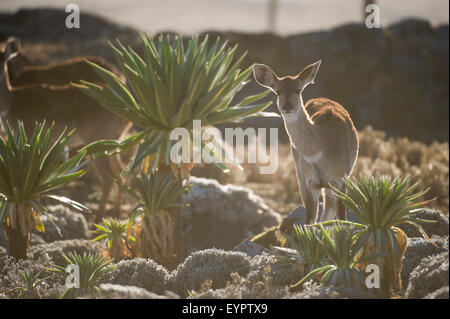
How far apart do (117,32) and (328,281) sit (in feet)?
178

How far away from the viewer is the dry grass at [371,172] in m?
13.9

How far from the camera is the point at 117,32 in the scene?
56250 millimetres

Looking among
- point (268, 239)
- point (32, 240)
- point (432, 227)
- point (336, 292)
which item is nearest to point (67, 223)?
point (32, 240)

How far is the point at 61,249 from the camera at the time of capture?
27.0ft

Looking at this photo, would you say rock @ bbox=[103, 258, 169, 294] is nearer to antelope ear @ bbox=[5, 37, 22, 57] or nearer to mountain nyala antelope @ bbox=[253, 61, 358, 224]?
mountain nyala antelope @ bbox=[253, 61, 358, 224]

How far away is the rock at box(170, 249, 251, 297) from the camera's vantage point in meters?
6.23

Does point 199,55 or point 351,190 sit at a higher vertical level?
point 199,55

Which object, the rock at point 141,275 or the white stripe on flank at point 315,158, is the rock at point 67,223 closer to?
the rock at point 141,275

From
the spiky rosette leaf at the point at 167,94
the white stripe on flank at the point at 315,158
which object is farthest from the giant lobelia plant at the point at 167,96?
the white stripe on flank at the point at 315,158

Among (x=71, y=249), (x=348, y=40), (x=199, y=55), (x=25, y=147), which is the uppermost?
(x=348, y=40)

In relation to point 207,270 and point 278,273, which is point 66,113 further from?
point 278,273

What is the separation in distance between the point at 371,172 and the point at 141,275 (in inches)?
370
